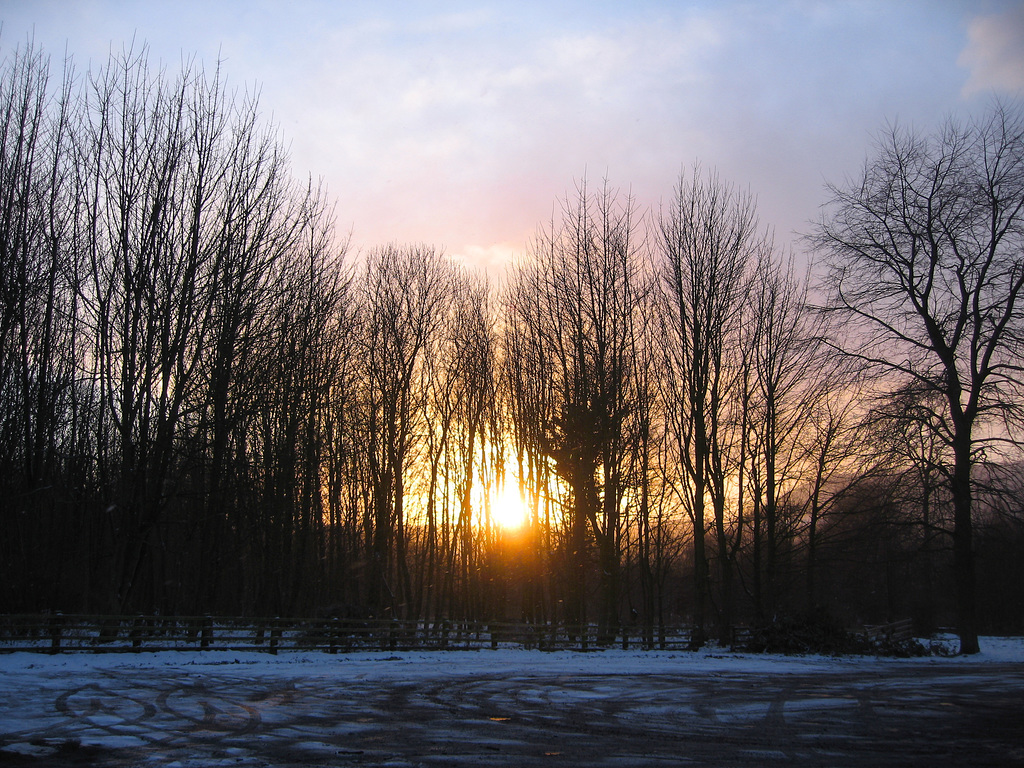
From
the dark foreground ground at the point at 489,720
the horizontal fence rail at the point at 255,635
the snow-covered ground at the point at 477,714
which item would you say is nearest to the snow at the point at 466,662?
the snow-covered ground at the point at 477,714

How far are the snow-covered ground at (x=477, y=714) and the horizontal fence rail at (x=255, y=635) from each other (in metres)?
0.69

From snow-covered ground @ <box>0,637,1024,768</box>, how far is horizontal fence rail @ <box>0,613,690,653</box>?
69 centimetres

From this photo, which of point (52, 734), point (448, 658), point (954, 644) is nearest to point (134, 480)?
point (448, 658)

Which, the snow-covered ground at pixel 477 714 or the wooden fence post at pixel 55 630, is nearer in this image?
the snow-covered ground at pixel 477 714

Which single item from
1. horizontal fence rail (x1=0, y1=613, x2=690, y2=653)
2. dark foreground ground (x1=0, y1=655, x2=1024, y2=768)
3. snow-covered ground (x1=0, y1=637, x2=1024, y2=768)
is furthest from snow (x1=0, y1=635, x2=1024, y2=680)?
dark foreground ground (x1=0, y1=655, x2=1024, y2=768)

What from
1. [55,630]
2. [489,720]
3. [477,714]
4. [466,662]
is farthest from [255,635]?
[489,720]

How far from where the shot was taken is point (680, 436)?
1222 inches

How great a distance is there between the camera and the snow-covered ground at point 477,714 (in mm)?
6852

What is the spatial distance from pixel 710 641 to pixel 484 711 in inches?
963

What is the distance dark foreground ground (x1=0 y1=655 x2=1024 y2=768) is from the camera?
22.1 feet

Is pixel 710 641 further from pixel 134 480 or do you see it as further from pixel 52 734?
pixel 52 734

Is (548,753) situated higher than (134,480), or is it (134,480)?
(134,480)

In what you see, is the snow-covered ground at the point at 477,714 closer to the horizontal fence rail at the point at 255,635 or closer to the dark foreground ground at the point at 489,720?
the dark foreground ground at the point at 489,720

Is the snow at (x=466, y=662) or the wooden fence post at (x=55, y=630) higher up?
the wooden fence post at (x=55, y=630)
